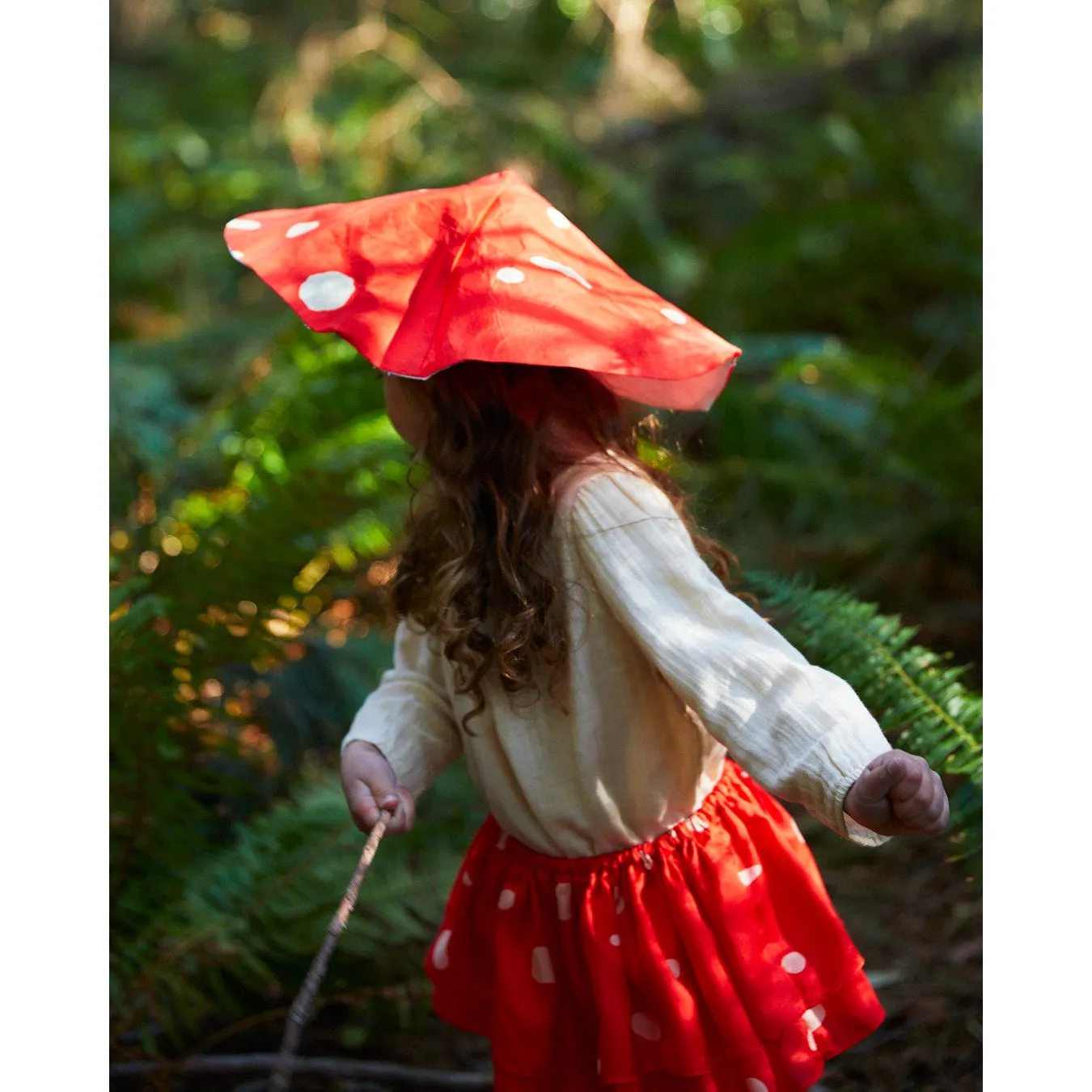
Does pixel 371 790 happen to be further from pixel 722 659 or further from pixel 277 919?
pixel 277 919

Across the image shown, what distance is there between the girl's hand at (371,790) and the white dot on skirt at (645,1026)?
337 mm

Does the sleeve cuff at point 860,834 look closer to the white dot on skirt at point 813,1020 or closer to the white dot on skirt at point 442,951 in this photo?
the white dot on skirt at point 813,1020

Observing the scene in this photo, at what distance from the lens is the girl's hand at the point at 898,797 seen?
0.98 m

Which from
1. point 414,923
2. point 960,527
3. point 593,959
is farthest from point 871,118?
point 593,959

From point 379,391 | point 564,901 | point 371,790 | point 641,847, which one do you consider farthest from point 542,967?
point 379,391

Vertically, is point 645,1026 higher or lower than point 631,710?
lower

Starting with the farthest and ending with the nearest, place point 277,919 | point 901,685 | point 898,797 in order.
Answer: point 277,919 < point 901,685 < point 898,797

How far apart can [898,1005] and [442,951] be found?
1067mm

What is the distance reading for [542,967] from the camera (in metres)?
1.30

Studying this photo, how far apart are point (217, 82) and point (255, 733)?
222 inches

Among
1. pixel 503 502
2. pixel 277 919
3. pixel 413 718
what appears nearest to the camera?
pixel 503 502

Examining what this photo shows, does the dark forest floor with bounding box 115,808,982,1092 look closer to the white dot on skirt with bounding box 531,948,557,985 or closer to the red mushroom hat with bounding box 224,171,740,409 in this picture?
the white dot on skirt with bounding box 531,948,557,985

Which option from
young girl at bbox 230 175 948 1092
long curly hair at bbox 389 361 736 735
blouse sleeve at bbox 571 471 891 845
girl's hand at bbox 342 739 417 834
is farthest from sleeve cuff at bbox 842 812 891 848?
girl's hand at bbox 342 739 417 834

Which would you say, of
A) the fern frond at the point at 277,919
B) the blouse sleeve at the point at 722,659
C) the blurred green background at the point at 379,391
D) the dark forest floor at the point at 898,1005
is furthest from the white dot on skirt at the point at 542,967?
the dark forest floor at the point at 898,1005
